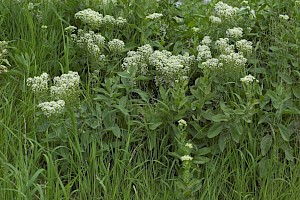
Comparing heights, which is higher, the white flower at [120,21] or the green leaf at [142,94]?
the white flower at [120,21]

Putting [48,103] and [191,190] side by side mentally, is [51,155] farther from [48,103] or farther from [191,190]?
[191,190]

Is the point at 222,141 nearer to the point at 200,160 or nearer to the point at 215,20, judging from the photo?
the point at 200,160

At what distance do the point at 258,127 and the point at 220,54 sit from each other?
48cm

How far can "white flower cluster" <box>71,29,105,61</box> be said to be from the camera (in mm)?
3516

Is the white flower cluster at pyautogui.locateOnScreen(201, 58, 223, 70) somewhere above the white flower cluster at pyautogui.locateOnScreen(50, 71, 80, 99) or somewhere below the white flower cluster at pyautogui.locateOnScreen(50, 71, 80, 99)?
above

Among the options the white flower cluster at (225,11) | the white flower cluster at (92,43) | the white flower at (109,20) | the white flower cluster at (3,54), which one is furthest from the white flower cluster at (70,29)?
the white flower cluster at (225,11)

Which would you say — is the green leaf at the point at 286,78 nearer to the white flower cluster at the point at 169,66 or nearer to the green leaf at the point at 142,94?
the white flower cluster at the point at 169,66

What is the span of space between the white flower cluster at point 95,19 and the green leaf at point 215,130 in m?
1.04

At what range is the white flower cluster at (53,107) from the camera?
2.88 metres

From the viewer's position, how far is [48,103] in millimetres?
2908

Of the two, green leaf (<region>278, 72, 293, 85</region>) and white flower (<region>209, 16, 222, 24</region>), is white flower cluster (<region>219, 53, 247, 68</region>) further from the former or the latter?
white flower (<region>209, 16, 222, 24</region>)

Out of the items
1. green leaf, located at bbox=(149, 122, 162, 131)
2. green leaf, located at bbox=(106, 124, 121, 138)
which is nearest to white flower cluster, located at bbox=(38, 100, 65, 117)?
green leaf, located at bbox=(106, 124, 121, 138)

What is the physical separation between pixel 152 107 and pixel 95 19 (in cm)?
74

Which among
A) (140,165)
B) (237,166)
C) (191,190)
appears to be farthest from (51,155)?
(237,166)
